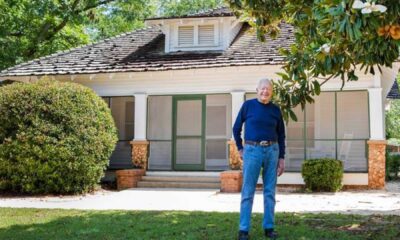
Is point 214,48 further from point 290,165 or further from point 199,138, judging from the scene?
point 290,165

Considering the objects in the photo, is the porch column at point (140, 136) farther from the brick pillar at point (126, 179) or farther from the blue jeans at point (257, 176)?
the blue jeans at point (257, 176)

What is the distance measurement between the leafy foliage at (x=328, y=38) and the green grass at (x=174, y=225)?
172 centimetres

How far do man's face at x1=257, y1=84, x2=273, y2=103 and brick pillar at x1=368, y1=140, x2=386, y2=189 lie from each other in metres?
8.43

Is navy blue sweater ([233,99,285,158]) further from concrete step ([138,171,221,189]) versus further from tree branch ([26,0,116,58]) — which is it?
tree branch ([26,0,116,58])

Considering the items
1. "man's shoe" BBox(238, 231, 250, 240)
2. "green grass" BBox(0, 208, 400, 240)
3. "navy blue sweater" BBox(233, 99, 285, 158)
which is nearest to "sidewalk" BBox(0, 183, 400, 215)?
"green grass" BBox(0, 208, 400, 240)

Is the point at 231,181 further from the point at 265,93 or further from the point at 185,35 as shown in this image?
the point at 265,93

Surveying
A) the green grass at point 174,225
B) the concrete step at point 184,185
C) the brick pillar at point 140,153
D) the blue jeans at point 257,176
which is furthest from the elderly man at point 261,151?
the brick pillar at point 140,153

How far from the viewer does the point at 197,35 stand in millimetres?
16203

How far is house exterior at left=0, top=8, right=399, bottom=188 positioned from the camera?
13875 millimetres

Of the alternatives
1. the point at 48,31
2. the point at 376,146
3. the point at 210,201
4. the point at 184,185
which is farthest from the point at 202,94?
the point at 48,31

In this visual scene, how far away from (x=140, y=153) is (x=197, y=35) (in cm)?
451

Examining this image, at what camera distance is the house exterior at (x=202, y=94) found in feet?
45.5

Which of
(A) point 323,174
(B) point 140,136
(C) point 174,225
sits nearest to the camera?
(C) point 174,225

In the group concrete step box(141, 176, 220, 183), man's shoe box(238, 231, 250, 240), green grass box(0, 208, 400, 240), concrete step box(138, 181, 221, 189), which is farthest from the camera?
concrete step box(141, 176, 220, 183)
